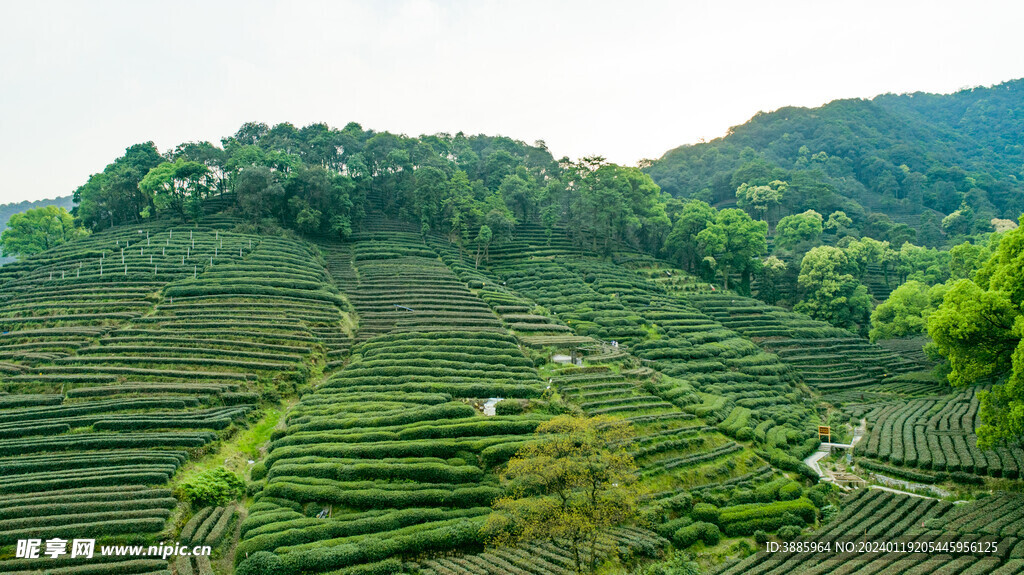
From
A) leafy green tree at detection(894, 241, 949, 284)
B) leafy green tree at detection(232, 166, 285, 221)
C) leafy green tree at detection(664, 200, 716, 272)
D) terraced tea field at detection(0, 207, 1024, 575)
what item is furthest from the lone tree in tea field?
leafy green tree at detection(894, 241, 949, 284)

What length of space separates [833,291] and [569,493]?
63402mm

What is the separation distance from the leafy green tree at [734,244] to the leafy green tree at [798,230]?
58.2 ft

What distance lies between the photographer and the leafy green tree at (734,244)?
80.1 m

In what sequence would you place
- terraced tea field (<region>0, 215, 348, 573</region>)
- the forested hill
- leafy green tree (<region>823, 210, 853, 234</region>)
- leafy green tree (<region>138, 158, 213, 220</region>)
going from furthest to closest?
the forested hill
leafy green tree (<region>823, 210, 853, 234</region>)
leafy green tree (<region>138, 158, 213, 220</region>)
terraced tea field (<region>0, 215, 348, 573</region>)

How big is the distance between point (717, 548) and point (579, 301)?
37689 mm

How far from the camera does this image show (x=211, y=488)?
2883 cm

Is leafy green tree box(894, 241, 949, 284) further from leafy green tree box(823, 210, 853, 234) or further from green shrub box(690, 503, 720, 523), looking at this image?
green shrub box(690, 503, 720, 523)

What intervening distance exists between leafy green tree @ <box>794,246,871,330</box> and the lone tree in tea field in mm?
61136

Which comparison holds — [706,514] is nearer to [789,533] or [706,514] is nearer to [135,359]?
[789,533]

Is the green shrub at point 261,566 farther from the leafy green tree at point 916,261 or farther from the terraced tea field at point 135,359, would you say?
the leafy green tree at point 916,261

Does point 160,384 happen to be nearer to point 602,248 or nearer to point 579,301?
point 579,301

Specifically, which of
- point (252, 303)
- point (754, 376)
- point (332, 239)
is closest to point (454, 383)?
point (252, 303)

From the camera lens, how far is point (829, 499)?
111 ft

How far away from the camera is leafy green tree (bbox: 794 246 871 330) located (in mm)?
73125
